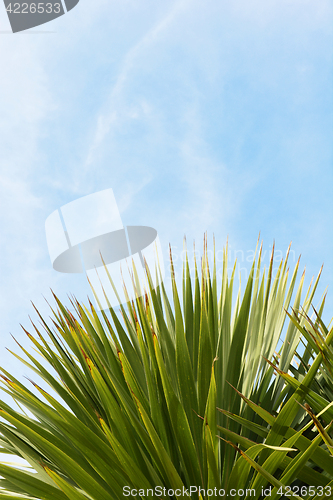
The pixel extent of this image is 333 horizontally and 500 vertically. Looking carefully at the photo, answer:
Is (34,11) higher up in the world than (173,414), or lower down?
higher up

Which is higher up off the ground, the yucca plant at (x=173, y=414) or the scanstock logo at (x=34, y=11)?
the scanstock logo at (x=34, y=11)

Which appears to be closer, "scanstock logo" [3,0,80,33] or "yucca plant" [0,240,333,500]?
"yucca plant" [0,240,333,500]

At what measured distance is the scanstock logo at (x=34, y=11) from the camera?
3629 mm

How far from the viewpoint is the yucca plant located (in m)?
1.19

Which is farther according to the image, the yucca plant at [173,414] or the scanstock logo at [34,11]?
the scanstock logo at [34,11]

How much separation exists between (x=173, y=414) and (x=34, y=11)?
416 centimetres

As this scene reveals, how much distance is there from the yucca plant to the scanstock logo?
307cm

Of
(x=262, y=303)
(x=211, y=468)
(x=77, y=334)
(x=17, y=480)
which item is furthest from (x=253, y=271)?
(x=17, y=480)

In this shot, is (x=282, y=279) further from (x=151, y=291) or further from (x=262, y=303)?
(x=151, y=291)

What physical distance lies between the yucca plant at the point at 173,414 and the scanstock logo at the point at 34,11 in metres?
3.07

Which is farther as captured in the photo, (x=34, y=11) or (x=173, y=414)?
(x=34, y=11)

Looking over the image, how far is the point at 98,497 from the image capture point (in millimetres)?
1255

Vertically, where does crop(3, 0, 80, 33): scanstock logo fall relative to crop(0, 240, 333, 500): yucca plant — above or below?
above

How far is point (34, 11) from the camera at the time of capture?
3.78 meters
